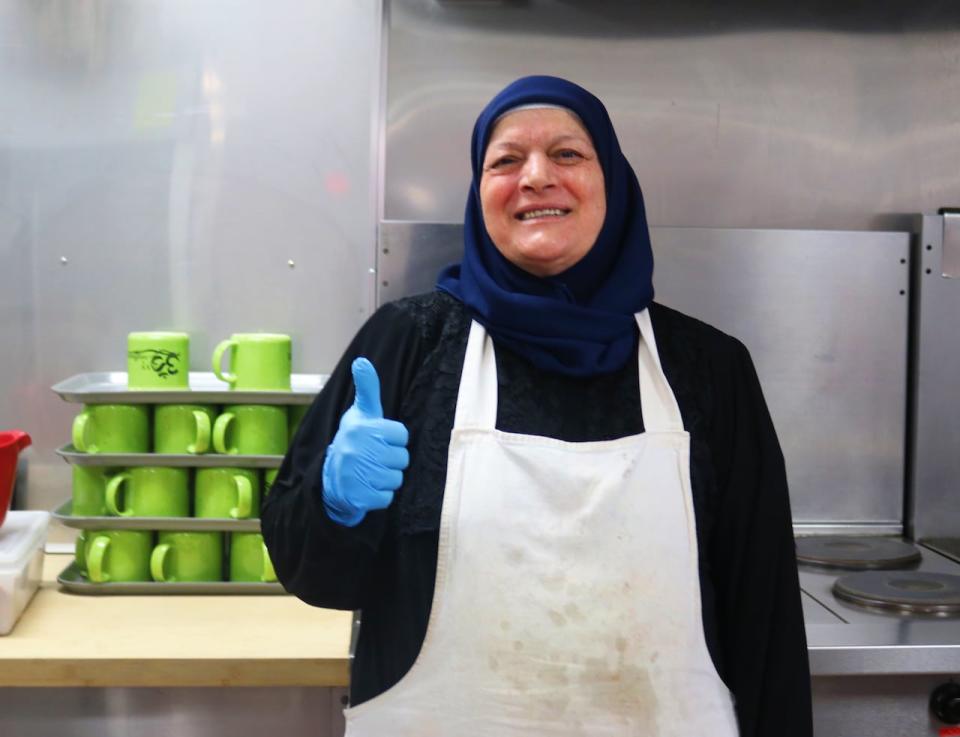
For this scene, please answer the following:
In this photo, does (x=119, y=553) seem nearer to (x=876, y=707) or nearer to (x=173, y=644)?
(x=173, y=644)

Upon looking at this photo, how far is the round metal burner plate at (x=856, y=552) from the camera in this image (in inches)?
64.9

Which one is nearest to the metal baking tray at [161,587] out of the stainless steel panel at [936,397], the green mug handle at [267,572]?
the green mug handle at [267,572]

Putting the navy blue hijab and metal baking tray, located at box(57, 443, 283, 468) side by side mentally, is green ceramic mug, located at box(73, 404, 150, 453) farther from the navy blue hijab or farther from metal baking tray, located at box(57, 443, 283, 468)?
the navy blue hijab

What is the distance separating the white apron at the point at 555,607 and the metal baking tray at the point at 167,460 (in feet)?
1.93

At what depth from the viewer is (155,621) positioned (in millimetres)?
1495

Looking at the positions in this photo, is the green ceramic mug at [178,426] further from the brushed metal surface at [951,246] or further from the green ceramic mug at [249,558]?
the brushed metal surface at [951,246]

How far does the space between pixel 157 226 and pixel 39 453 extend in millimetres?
458

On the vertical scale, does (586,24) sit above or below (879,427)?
above

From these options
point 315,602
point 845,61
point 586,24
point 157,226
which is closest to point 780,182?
point 845,61

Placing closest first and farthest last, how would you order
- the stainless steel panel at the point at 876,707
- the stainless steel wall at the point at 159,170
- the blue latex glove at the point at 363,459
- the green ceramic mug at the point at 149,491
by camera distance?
1. the blue latex glove at the point at 363,459
2. the stainless steel panel at the point at 876,707
3. the green ceramic mug at the point at 149,491
4. the stainless steel wall at the point at 159,170

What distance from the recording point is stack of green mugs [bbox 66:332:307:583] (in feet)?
5.35

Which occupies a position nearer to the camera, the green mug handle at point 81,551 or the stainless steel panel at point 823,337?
the green mug handle at point 81,551

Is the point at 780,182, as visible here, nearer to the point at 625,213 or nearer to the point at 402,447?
the point at 625,213

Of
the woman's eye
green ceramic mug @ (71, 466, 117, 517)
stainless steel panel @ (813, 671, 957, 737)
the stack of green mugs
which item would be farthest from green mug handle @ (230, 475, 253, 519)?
stainless steel panel @ (813, 671, 957, 737)
